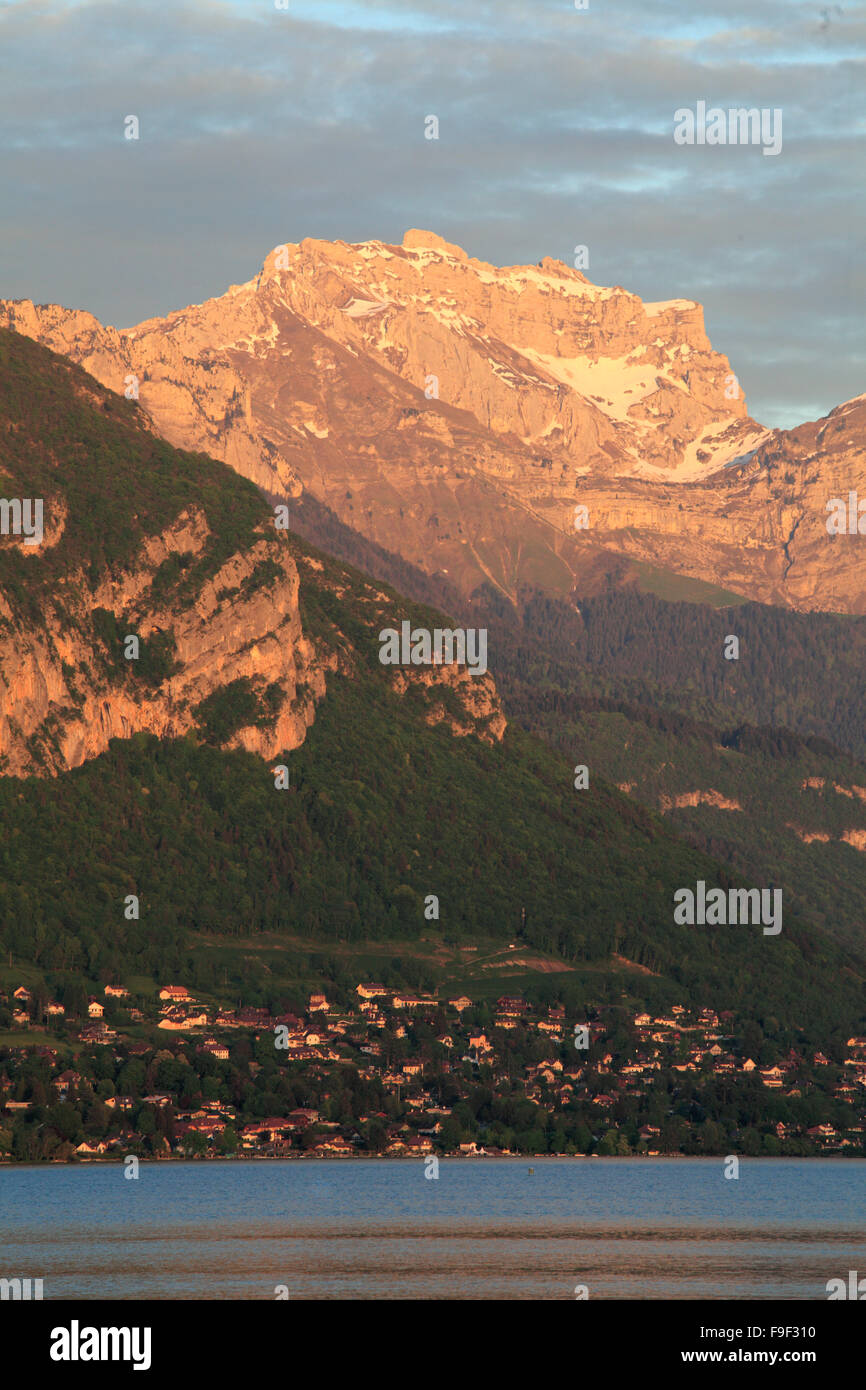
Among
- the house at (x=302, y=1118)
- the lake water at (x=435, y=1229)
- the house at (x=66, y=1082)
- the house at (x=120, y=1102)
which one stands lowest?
the lake water at (x=435, y=1229)

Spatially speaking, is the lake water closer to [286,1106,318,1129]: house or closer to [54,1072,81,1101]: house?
[286,1106,318,1129]: house

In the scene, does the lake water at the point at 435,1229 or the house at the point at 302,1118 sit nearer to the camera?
the lake water at the point at 435,1229

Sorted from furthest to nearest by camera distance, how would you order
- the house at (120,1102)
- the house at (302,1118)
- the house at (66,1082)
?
the house at (302,1118) → the house at (66,1082) → the house at (120,1102)

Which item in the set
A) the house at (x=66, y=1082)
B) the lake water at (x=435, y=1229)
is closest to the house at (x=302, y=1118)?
the lake water at (x=435, y=1229)

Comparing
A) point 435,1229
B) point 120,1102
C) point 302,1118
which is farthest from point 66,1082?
point 435,1229

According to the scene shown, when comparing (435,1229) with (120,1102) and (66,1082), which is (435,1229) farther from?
(66,1082)

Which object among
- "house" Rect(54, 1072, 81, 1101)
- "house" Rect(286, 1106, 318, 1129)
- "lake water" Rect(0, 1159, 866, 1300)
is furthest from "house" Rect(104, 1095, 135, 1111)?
"house" Rect(286, 1106, 318, 1129)

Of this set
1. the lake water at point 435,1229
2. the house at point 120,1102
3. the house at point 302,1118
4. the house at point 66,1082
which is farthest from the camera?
the house at point 302,1118

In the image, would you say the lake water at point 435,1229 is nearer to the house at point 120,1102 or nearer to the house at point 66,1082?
the house at point 120,1102
